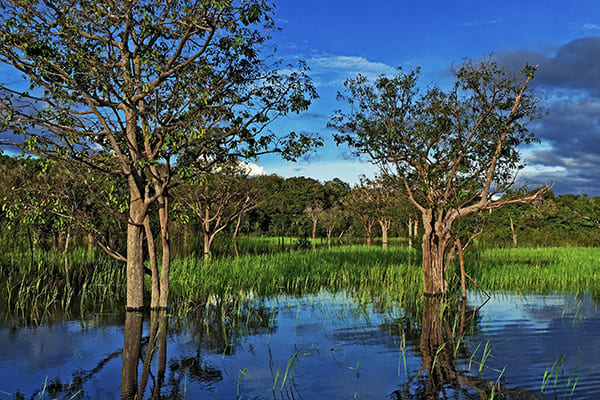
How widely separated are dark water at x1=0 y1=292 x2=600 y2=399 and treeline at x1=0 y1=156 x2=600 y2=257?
135 inches

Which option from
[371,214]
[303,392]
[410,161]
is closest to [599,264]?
[410,161]

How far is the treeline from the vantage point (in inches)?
655

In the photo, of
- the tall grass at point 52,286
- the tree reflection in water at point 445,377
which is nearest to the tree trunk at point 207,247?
the tall grass at point 52,286

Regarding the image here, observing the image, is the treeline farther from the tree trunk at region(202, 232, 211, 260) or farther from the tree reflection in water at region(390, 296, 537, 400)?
the tree reflection in water at region(390, 296, 537, 400)

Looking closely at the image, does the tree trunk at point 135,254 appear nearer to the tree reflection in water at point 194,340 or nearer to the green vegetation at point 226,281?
the tree reflection in water at point 194,340

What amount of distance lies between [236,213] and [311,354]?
21622 mm

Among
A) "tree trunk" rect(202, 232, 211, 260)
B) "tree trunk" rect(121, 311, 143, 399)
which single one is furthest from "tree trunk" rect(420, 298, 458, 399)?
"tree trunk" rect(202, 232, 211, 260)

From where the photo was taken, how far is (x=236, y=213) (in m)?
31.4

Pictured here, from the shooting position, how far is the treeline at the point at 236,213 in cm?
1664

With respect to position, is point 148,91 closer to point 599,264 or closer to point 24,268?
point 24,268

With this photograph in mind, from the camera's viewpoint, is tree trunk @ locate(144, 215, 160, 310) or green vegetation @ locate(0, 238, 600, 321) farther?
green vegetation @ locate(0, 238, 600, 321)

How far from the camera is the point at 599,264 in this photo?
89.4ft

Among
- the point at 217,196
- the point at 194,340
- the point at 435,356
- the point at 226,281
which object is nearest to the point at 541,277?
the point at 226,281

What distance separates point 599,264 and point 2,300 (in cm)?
2848
